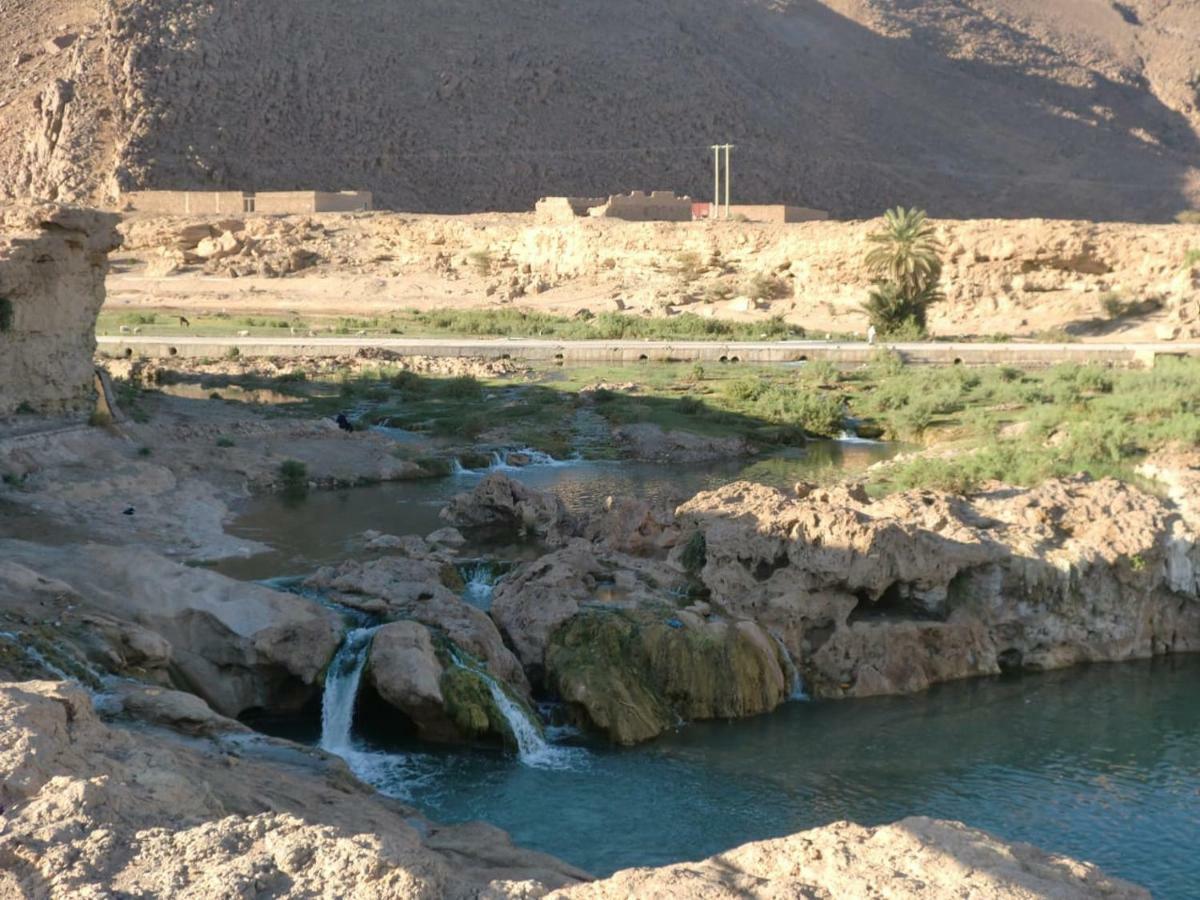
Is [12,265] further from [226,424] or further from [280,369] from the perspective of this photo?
[280,369]

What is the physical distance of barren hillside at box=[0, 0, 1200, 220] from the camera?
2990 inches

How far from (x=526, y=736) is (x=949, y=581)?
523 cm

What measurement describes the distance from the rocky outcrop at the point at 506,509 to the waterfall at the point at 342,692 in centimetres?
627

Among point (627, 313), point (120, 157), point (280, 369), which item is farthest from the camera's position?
point (120, 157)

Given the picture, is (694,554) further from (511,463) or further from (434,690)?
(511,463)

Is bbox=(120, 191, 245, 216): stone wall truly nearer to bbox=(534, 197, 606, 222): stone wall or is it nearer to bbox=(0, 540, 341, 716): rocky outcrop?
bbox=(534, 197, 606, 222): stone wall

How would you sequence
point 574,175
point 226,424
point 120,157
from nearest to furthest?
1. point 226,424
2. point 120,157
3. point 574,175

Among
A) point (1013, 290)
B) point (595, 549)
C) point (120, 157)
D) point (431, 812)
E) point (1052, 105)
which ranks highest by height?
point (1052, 105)

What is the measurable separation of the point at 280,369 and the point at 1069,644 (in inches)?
936

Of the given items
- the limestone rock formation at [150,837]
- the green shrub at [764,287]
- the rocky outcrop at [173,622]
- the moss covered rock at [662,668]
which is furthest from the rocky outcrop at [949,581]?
the green shrub at [764,287]

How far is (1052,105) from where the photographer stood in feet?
347

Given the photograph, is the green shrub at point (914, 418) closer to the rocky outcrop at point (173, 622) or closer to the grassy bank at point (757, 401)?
the grassy bank at point (757, 401)

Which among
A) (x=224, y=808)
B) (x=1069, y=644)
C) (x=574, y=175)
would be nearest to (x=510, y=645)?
(x=1069, y=644)

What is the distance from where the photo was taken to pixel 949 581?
17281mm
